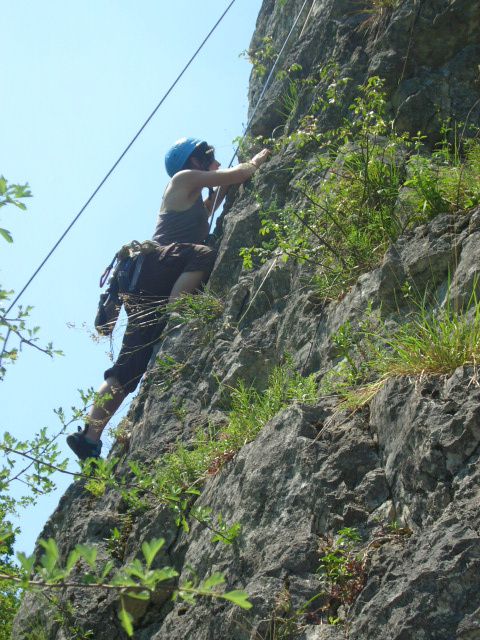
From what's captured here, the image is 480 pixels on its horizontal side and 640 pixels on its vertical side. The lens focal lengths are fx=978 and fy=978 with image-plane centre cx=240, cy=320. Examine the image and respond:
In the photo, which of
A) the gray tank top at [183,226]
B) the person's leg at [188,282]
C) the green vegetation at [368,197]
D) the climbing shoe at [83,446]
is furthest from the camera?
the gray tank top at [183,226]

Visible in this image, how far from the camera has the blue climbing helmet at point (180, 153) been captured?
9500mm

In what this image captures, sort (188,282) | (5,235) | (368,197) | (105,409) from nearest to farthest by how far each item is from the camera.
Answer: (5,235)
(368,197)
(105,409)
(188,282)

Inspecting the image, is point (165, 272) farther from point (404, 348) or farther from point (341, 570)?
point (341, 570)

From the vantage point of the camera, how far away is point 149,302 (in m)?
8.38

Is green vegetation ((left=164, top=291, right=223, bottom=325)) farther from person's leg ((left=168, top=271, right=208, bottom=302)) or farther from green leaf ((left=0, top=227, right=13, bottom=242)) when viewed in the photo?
green leaf ((left=0, top=227, right=13, bottom=242))

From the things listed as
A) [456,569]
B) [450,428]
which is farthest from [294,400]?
[456,569]

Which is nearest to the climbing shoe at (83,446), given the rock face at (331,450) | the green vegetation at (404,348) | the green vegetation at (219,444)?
the rock face at (331,450)

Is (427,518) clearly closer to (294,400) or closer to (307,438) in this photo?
(307,438)

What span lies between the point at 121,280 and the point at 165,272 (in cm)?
47

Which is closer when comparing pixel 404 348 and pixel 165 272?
pixel 404 348

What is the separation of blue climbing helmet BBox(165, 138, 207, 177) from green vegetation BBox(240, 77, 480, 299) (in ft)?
7.72

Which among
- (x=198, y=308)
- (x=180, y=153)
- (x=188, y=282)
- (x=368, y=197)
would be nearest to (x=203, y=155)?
(x=180, y=153)

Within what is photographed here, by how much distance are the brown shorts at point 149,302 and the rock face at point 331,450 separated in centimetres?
34

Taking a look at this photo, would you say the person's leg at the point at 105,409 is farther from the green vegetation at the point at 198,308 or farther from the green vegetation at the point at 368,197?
the green vegetation at the point at 368,197
